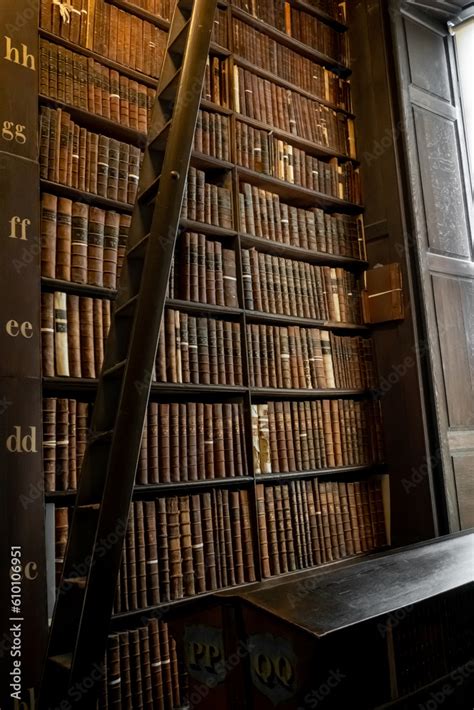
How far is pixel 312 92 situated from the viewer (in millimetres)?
3127

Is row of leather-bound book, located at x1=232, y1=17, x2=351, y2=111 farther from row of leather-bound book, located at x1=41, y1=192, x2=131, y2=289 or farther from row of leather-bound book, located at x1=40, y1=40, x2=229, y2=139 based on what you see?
row of leather-bound book, located at x1=41, y1=192, x2=131, y2=289

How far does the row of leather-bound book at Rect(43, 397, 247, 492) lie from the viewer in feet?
6.36

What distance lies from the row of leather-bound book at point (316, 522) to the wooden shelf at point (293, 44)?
217 cm

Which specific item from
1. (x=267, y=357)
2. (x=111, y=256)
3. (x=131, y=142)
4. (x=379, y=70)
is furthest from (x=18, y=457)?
(x=379, y=70)

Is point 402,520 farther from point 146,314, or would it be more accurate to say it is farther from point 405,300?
point 146,314

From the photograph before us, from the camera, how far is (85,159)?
219 centimetres

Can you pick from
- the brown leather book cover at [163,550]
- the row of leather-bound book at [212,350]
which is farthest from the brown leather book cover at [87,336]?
the brown leather book cover at [163,550]

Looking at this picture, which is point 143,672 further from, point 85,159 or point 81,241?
point 85,159

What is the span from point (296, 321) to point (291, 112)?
1.08m

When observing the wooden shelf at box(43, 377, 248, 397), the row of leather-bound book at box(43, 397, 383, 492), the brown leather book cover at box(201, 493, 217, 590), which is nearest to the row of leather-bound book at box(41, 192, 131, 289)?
the wooden shelf at box(43, 377, 248, 397)

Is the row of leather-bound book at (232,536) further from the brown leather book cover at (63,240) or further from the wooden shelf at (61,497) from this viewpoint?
the brown leather book cover at (63,240)

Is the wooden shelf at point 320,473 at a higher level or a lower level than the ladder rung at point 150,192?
lower

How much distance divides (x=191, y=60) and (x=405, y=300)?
1626mm

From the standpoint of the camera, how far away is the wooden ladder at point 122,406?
1541mm
